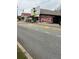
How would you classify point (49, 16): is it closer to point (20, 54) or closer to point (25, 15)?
point (25, 15)

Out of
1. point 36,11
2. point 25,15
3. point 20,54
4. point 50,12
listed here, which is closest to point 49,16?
point 50,12

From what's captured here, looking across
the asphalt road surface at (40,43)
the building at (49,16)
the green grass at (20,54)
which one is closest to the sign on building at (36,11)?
the building at (49,16)

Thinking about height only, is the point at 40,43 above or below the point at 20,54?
above

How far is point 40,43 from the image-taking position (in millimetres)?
2082

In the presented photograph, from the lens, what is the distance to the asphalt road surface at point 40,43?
204 cm

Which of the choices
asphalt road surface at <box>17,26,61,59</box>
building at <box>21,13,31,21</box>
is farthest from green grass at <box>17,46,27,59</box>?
building at <box>21,13,31,21</box>

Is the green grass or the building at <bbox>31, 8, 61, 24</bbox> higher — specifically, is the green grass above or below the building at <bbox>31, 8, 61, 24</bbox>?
below

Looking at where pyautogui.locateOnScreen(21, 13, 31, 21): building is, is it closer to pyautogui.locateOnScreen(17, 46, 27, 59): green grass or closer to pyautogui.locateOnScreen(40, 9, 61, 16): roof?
pyautogui.locateOnScreen(40, 9, 61, 16): roof

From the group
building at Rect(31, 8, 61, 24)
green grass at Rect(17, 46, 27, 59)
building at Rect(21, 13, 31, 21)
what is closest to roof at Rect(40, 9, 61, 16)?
building at Rect(31, 8, 61, 24)

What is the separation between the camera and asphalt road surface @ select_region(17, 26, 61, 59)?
6.70ft

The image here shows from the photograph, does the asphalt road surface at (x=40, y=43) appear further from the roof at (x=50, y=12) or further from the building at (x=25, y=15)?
the roof at (x=50, y=12)

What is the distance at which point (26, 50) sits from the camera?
2014 mm

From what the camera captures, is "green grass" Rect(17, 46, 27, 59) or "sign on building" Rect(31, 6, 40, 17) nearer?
"green grass" Rect(17, 46, 27, 59)

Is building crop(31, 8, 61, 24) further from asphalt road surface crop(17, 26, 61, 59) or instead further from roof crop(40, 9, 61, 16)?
asphalt road surface crop(17, 26, 61, 59)
